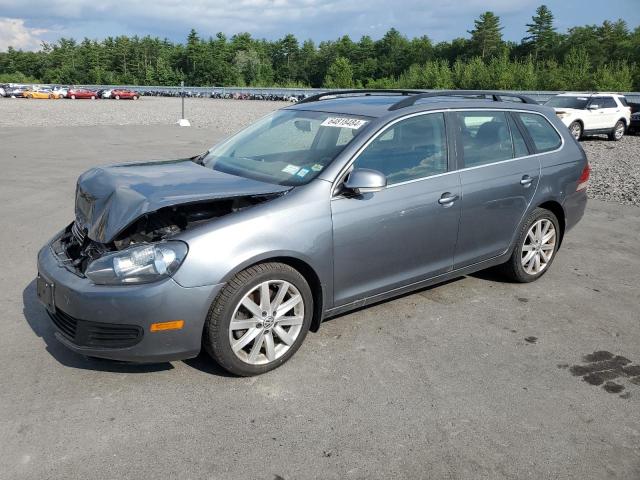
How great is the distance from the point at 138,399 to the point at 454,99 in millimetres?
3459

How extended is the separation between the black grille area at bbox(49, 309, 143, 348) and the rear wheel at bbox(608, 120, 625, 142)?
21.6m

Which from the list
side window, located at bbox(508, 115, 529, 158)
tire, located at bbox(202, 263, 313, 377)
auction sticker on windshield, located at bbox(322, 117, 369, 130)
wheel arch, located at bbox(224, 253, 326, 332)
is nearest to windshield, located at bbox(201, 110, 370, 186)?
auction sticker on windshield, located at bbox(322, 117, 369, 130)

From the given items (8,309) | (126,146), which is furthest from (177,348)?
(126,146)

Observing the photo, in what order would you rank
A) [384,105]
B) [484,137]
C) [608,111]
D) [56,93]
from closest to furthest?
[384,105] → [484,137] → [608,111] → [56,93]

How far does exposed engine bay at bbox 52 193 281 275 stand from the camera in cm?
354

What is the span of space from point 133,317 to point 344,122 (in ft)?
7.08

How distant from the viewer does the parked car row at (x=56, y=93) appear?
61562mm

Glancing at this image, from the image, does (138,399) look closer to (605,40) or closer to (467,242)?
(467,242)

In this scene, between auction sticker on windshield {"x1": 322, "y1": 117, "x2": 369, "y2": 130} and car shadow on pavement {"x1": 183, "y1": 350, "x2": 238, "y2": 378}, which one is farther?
auction sticker on windshield {"x1": 322, "y1": 117, "x2": 369, "y2": 130}

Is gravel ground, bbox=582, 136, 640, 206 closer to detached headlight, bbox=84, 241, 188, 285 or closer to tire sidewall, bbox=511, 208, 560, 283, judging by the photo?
tire sidewall, bbox=511, 208, 560, 283

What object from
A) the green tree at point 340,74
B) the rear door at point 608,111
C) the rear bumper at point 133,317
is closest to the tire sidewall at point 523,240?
the rear bumper at point 133,317

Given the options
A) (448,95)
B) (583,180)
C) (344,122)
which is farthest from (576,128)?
(344,122)

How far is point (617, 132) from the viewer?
21.0 meters

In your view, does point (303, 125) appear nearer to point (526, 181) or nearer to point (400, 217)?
point (400, 217)
